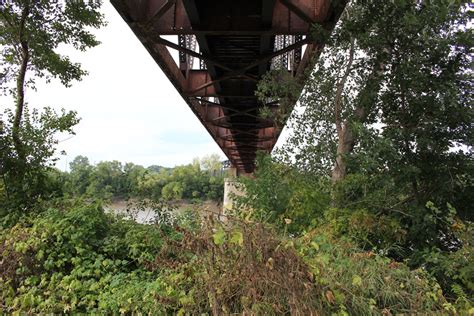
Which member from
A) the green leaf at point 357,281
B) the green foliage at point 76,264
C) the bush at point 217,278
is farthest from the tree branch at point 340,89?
the green leaf at point 357,281

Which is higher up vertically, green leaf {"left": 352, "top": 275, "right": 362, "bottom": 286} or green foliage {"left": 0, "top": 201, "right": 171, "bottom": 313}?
green leaf {"left": 352, "top": 275, "right": 362, "bottom": 286}

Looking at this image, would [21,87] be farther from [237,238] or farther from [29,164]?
[237,238]

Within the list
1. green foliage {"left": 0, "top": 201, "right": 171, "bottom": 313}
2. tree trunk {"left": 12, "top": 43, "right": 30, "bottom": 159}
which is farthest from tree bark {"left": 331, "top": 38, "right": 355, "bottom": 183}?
tree trunk {"left": 12, "top": 43, "right": 30, "bottom": 159}

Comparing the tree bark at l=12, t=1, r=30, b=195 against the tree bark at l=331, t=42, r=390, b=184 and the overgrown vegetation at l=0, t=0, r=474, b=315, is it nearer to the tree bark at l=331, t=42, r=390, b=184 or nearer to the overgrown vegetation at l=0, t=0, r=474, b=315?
the overgrown vegetation at l=0, t=0, r=474, b=315

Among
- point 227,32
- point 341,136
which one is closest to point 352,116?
point 341,136

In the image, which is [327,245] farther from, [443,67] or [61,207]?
[61,207]

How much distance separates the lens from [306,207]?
516 centimetres

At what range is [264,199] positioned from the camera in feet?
17.9

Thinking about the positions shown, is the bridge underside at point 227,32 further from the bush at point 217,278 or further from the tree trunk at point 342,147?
the bush at point 217,278

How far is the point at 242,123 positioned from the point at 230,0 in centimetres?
834

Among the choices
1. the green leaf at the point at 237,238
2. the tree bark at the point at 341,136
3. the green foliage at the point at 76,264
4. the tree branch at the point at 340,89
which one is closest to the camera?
the green leaf at the point at 237,238

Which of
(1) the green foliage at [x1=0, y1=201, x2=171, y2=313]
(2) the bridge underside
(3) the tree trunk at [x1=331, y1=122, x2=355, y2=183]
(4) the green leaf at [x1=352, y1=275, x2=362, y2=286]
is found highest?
(2) the bridge underside

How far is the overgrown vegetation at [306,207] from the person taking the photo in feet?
8.14

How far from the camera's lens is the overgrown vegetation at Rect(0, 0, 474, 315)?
2482 mm
